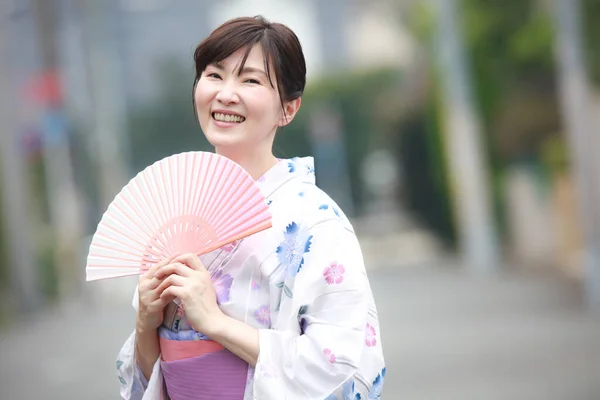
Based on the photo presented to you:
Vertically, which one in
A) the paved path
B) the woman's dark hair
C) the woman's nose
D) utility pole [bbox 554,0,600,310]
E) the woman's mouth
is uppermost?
the woman's dark hair

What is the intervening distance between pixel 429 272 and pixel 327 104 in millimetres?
23900

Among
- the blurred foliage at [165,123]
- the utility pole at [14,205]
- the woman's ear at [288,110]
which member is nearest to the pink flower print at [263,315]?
the woman's ear at [288,110]

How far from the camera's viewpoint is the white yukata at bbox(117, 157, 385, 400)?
249 centimetres

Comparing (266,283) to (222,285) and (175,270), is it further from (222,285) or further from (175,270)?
(175,270)

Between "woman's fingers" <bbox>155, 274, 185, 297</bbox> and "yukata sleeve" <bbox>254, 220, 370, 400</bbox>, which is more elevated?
"woman's fingers" <bbox>155, 274, 185, 297</bbox>

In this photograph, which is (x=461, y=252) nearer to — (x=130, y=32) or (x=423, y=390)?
(x=423, y=390)

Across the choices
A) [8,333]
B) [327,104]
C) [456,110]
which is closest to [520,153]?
[456,110]

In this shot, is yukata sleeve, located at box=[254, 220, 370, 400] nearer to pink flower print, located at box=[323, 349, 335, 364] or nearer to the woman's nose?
pink flower print, located at box=[323, 349, 335, 364]

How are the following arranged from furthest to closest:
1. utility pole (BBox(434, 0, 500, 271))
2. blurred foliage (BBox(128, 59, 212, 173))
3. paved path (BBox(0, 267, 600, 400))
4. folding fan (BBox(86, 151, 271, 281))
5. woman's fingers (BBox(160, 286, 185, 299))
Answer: blurred foliage (BBox(128, 59, 212, 173)), utility pole (BBox(434, 0, 500, 271)), paved path (BBox(0, 267, 600, 400)), folding fan (BBox(86, 151, 271, 281)), woman's fingers (BBox(160, 286, 185, 299))

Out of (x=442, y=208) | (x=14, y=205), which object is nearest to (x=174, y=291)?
(x=14, y=205)

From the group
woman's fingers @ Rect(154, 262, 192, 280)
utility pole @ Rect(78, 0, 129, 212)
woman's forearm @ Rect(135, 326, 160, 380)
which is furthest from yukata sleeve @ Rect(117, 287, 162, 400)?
utility pole @ Rect(78, 0, 129, 212)

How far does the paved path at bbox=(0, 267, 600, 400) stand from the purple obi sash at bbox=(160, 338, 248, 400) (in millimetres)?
4600

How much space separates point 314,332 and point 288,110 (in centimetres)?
58

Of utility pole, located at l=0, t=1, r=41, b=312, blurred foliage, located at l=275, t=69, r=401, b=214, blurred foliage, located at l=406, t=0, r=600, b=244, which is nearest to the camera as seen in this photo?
utility pole, located at l=0, t=1, r=41, b=312
